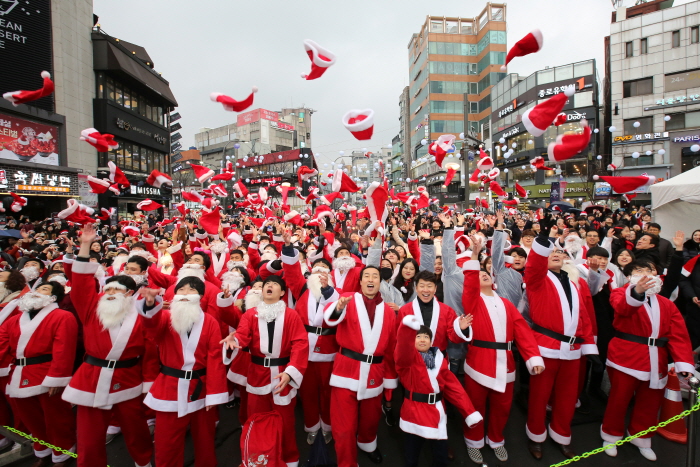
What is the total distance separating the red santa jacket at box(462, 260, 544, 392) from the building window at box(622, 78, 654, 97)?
111 feet

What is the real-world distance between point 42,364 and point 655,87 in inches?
1457

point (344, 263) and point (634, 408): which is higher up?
point (344, 263)

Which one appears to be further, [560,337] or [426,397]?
[560,337]

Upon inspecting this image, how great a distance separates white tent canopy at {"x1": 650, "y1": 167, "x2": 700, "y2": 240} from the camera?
27.8 feet

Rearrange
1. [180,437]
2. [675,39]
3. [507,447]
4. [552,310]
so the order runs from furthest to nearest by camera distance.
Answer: [675,39] → [507,447] → [552,310] → [180,437]

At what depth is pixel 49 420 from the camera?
341cm

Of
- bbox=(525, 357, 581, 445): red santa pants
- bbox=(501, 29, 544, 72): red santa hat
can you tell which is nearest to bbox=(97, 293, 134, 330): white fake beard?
bbox=(525, 357, 581, 445): red santa pants

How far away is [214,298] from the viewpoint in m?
4.10

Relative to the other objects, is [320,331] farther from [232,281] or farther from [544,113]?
[544,113]

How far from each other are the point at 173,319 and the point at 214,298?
1.04m

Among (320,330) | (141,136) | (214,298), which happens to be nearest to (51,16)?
(141,136)

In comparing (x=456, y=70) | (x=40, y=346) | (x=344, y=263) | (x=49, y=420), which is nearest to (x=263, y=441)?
(x=344, y=263)

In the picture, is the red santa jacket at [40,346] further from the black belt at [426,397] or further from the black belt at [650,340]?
the black belt at [650,340]

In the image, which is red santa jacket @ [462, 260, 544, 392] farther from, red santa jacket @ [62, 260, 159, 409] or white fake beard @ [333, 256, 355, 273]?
red santa jacket @ [62, 260, 159, 409]
